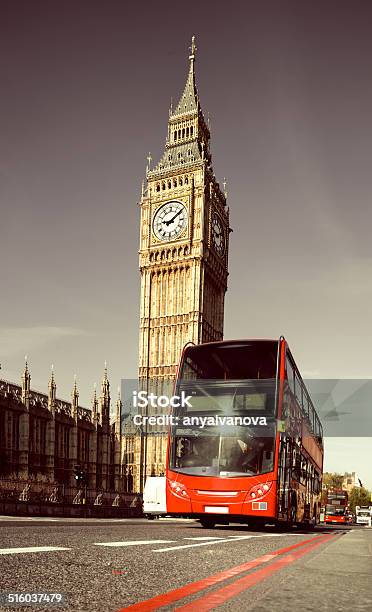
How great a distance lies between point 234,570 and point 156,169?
75245 mm

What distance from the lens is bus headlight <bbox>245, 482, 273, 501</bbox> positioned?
1467cm

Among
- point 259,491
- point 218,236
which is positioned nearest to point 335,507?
point 218,236

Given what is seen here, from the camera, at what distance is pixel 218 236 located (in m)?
78.2

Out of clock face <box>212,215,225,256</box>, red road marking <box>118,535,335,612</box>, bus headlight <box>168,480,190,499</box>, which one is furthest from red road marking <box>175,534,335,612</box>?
clock face <box>212,215,225,256</box>

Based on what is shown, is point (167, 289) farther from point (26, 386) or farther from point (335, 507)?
point (335, 507)

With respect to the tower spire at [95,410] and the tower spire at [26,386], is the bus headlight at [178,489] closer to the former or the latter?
the tower spire at [26,386]

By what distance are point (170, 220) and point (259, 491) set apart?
→ 62.0 m

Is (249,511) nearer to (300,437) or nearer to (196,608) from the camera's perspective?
(300,437)

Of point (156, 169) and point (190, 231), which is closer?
point (190, 231)

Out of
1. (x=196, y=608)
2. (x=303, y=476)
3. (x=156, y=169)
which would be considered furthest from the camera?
(x=156, y=169)

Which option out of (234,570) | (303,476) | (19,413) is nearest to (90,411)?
(19,413)

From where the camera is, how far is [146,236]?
7619 centimetres

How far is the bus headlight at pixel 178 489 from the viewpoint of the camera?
1533 cm

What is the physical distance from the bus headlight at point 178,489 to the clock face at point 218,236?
61158 mm
